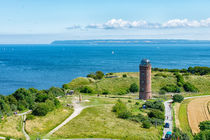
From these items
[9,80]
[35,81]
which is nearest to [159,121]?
[35,81]

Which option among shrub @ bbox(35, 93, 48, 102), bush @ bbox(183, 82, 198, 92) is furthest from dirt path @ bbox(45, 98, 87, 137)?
bush @ bbox(183, 82, 198, 92)

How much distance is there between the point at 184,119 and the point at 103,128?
17.8 meters

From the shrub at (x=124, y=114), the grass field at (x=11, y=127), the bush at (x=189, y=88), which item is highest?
the bush at (x=189, y=88)

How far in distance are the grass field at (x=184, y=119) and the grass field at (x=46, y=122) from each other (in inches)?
820

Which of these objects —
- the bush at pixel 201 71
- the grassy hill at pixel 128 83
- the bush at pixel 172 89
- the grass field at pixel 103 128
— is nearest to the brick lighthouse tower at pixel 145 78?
the grassy hill at pixel 128 83

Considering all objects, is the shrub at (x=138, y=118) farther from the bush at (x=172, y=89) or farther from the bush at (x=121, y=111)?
the bush at (x=172, y=89)

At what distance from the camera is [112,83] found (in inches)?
3191

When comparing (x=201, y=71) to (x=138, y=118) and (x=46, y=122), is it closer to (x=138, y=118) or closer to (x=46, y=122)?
(x=138, y=118)

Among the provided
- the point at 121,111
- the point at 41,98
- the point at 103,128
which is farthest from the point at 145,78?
the point at 41,98

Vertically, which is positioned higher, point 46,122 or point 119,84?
point 119,84

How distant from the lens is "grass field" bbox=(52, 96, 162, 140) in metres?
34.2

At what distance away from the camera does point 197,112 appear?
163 ft

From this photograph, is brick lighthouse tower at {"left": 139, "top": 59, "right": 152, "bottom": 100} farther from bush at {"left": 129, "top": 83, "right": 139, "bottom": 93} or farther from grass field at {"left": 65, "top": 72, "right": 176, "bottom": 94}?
bush at {"left": 129, "top": 83, "right": 139, "bottom": 93}

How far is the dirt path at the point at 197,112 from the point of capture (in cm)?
4277
